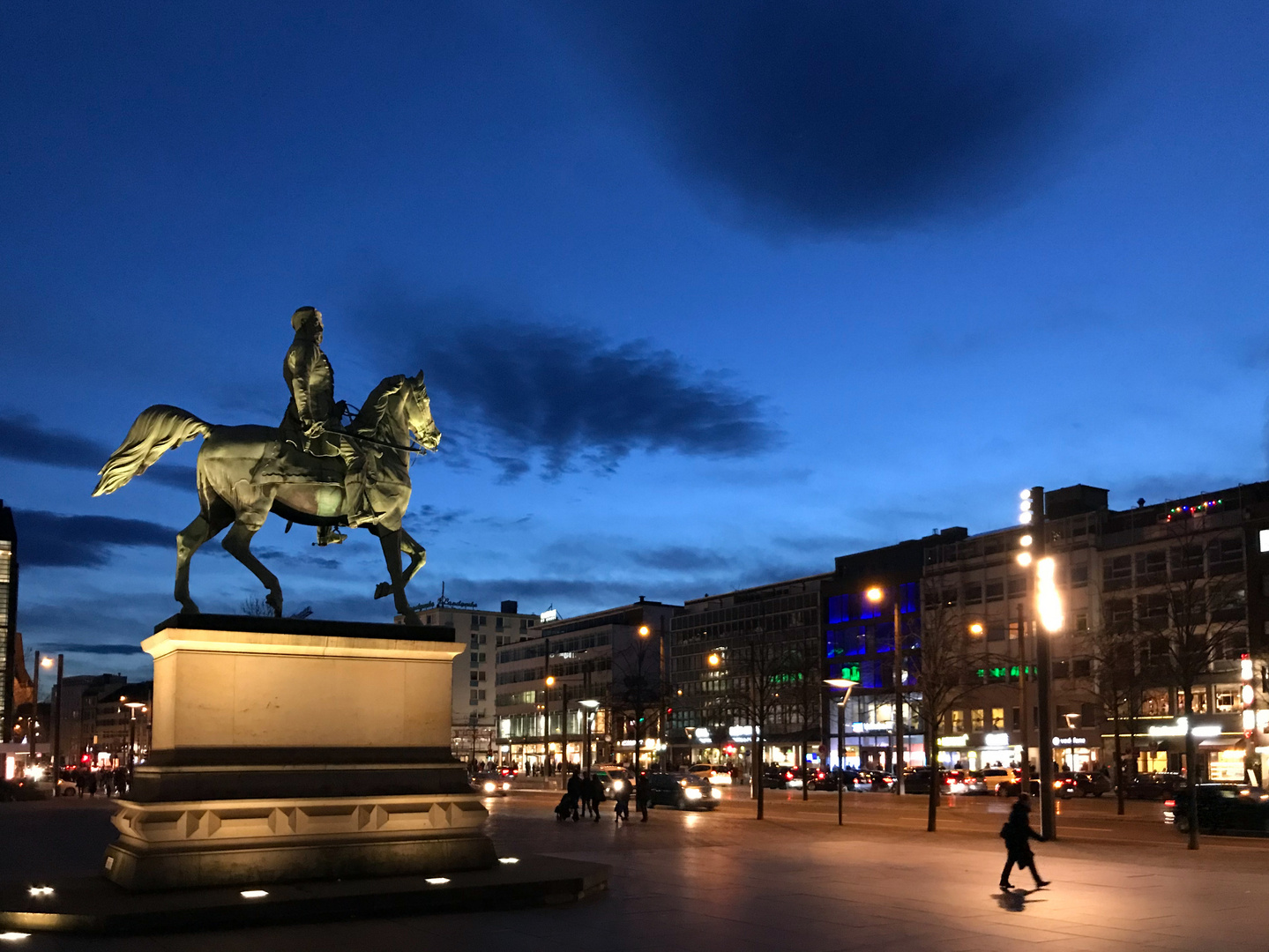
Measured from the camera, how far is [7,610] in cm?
11912

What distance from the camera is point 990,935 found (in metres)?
13.9

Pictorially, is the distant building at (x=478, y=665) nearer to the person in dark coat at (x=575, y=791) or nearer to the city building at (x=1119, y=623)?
the city building at (x=1119, y=623)

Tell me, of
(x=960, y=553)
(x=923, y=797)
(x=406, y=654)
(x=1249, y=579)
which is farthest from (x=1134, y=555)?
(x=406, y=654)

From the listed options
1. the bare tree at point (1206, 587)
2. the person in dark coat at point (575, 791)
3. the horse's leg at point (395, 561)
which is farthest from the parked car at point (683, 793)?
the horse's leg at point (395, 561)

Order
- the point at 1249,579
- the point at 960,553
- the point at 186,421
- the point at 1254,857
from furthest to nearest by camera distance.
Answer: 1. the point at 960,553
2. the point at 1249,579
3. the point at 1254,857
4. the point at 186,421

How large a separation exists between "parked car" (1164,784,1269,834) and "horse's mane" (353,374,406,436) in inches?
907

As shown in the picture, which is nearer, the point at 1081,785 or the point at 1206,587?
the point at 1206,587

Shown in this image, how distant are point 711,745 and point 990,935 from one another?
4734 inches

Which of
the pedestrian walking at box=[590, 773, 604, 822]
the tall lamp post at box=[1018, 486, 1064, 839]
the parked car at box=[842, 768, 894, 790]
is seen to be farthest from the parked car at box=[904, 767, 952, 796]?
the tall lamp post at box=[1018, 486, 1064, 839]

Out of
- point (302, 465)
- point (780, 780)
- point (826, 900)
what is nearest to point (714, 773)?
point (780, 780)

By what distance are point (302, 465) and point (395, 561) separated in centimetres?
196

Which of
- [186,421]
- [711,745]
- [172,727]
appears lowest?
[711,745]

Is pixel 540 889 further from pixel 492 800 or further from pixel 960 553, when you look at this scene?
pixel 960 553

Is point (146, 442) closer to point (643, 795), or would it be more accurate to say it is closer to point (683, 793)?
point (643, 795)
